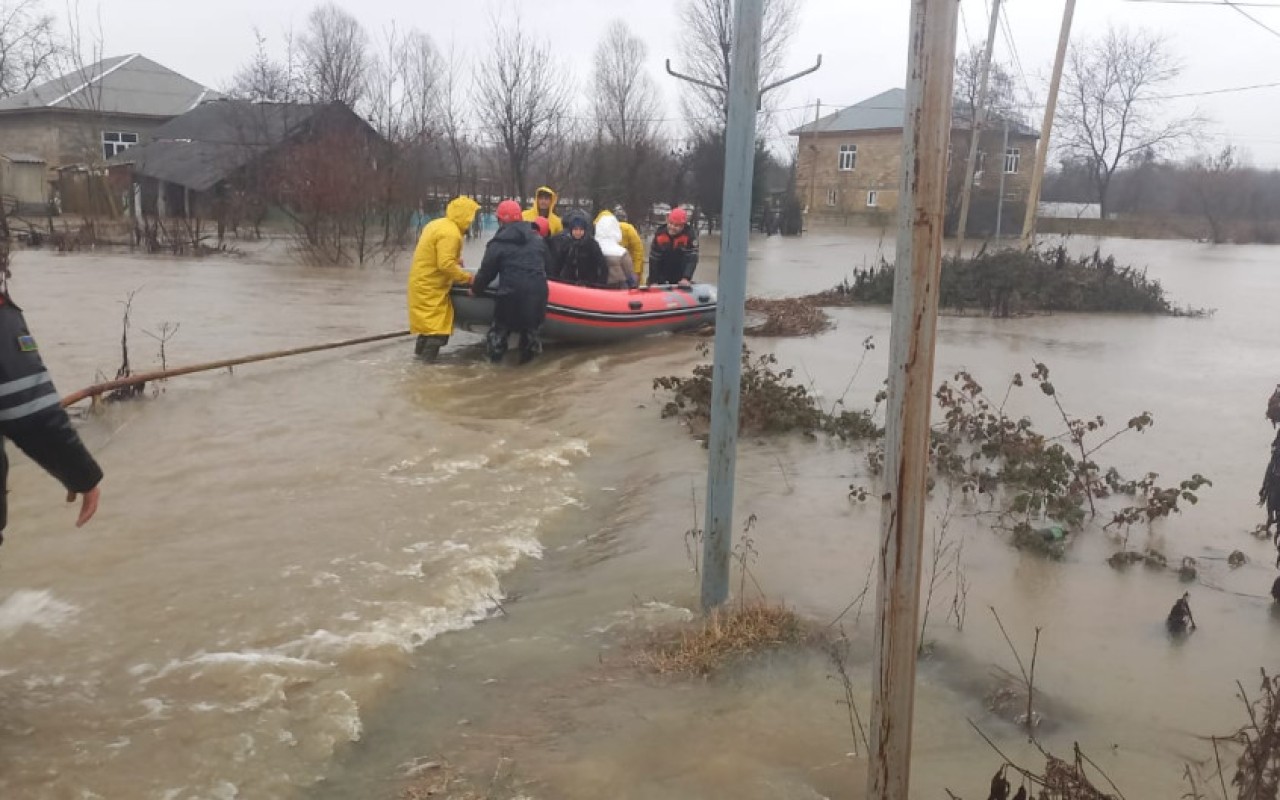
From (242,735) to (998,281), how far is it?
13.9 m

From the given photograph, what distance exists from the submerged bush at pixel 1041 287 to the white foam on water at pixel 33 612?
13014 millimetres

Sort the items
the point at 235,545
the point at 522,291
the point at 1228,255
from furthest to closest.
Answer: the point at 1228,255 < the point at 522,291 < the point at 235,545

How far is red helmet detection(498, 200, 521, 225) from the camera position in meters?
10.3

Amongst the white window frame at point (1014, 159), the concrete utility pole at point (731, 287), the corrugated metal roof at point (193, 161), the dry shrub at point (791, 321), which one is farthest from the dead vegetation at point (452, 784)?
the white window frame at point (1014, 159)

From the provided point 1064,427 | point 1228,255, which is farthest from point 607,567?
point 1228,255

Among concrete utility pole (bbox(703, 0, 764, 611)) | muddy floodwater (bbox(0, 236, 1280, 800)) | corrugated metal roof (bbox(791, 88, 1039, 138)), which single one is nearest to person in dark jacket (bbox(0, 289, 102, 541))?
muddy floodwater (bbox(0, 236, 1280, 800))

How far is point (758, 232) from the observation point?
43.6m

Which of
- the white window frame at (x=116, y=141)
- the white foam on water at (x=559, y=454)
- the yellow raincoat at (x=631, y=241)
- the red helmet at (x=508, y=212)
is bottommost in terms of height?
the white foam on water at (x=559, y=454)

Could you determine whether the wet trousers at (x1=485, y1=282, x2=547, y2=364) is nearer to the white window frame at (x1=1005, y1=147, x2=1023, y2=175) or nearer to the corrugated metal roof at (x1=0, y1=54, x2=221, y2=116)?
the corrugated metal roof at (x1=0, y1=54, x2=221, y2=116)

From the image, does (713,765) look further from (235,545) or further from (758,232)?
(758,232)

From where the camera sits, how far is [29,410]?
298 centimetres

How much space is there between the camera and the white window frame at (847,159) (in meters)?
56.3

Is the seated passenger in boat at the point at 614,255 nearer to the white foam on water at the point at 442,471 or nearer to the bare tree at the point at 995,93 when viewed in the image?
the white foam on water at the point at 442,471

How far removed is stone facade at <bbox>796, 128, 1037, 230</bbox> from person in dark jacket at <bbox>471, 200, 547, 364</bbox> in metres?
39.7
